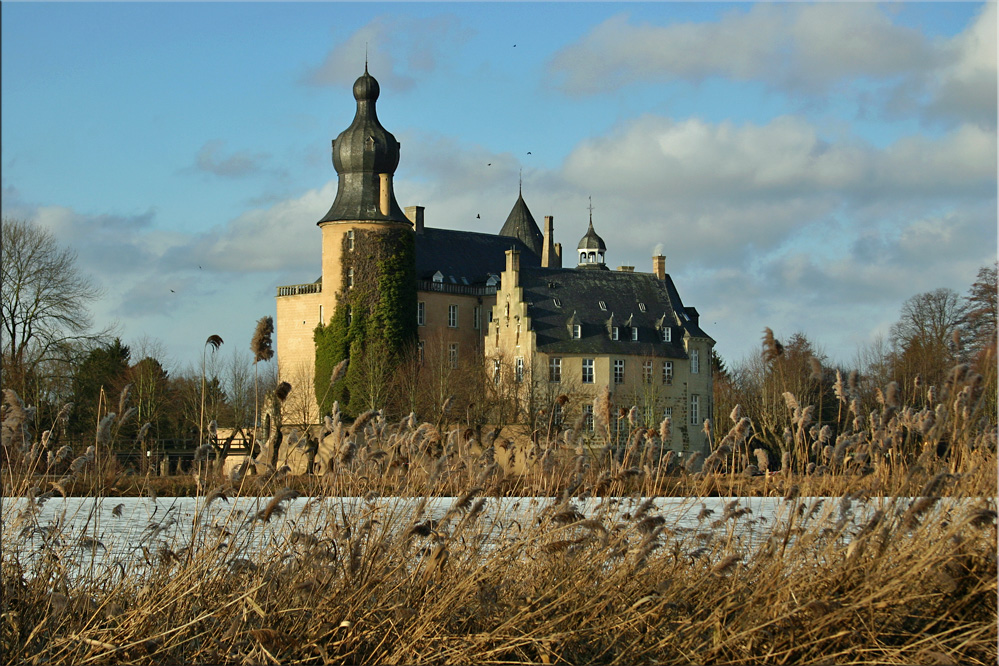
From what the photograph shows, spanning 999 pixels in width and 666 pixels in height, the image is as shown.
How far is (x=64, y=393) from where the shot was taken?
38719 mm

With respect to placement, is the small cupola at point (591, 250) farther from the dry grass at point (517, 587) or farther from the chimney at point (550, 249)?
the dry grass at point (517, 587)

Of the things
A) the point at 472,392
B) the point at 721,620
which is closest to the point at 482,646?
the point at 721,620

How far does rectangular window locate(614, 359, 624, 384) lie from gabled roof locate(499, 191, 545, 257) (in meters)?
20.9

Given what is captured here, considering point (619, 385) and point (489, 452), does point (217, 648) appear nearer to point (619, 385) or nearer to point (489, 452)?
point (489, 452)

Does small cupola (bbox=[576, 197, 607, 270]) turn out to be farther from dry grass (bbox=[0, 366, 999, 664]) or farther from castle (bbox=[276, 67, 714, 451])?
dry grass (bbox=[0, 366, 999, 664])

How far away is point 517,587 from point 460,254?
62.6m

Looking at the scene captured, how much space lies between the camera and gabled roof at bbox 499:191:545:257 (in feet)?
265

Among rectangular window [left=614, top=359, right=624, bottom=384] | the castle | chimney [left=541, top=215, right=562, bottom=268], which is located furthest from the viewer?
chimney [left=541, top=215, right=562, bottom=268]

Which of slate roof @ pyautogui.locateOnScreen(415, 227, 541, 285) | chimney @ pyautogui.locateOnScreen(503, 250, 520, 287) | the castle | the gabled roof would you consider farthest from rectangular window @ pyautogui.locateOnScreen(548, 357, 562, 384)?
the gabled roof

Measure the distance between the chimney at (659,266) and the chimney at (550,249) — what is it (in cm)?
1358

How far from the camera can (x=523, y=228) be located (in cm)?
8194

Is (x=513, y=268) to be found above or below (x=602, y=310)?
above

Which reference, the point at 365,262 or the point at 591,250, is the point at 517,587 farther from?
the point at 591,250

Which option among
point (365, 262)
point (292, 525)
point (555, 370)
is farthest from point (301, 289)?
point (292, 525)
